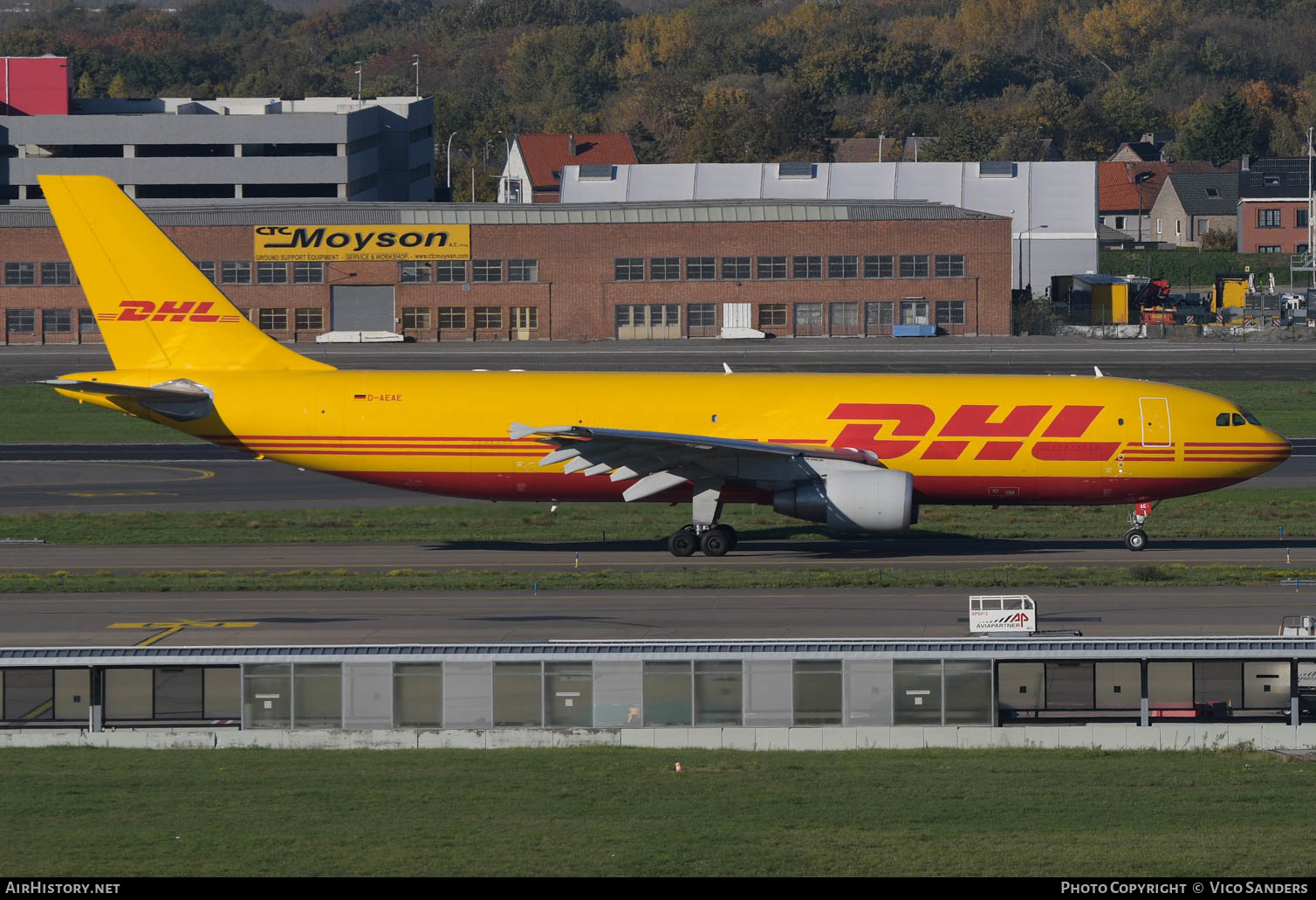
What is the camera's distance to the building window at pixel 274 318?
10994 cm

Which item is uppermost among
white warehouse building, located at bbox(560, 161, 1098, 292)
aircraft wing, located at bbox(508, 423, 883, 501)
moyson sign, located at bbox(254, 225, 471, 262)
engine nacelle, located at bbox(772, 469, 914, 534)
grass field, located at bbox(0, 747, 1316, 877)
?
white warehouse building, located at bbox(560, 161, 1098, 292)

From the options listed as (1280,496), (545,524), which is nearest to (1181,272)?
(1280,496)

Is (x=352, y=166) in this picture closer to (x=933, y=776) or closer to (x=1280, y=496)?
(x=1280, y=496)

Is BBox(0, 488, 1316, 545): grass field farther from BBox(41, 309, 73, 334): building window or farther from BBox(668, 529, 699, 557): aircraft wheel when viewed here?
BBox(41, 309, 73, 334): building window

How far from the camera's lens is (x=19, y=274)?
4257 inches

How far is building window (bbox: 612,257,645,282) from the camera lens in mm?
111062

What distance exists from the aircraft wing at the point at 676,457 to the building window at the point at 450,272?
6863cm

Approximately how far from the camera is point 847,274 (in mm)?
111062

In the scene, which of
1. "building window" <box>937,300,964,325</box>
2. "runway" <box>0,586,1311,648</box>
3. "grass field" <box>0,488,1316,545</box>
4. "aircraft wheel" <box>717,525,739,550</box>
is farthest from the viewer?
"building window" <box>937,300,964,325</box>

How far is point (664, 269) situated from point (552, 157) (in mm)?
74883

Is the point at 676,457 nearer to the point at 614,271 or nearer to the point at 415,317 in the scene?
the point at 614,271

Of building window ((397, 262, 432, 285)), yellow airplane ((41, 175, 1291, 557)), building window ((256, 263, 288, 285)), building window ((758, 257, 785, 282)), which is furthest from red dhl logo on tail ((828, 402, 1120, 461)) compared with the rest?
building window ((256, 263, 288, 285))

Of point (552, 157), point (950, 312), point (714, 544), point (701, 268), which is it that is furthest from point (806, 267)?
point (552, 157)

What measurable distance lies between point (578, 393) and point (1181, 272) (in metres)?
128
